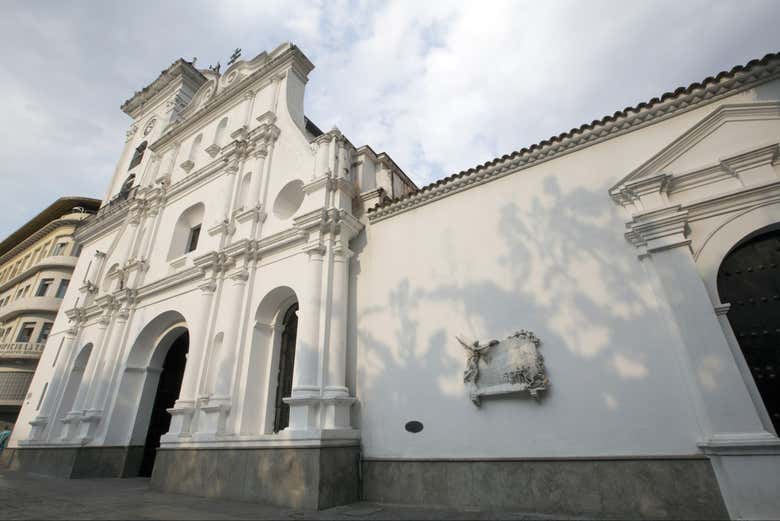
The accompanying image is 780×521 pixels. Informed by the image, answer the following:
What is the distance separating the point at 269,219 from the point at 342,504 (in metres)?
7.18

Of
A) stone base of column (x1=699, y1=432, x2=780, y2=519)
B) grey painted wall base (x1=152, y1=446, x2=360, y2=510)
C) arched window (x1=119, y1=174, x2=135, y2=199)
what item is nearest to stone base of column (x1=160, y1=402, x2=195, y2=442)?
grey painted wall base (x1=152, y1=446, x2=360, y2=510)

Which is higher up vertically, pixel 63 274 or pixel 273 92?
pixel 273 92

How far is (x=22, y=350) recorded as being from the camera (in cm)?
2033

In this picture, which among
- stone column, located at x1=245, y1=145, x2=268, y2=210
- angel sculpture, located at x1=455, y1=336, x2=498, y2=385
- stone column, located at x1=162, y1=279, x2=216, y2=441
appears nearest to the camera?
angel sculpture, located at x1=455, y1=336, x2=498, y2=385

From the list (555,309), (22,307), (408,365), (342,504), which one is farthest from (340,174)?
(22,307)

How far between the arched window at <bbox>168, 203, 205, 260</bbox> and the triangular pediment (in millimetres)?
12898

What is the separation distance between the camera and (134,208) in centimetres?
1539

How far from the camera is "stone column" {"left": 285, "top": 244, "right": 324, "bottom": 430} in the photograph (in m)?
7.27

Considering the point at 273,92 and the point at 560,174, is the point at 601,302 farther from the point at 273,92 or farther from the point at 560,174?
the point at 273,92

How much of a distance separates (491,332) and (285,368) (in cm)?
523

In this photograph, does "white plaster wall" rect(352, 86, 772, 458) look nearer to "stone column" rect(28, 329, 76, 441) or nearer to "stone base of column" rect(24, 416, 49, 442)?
"stone column" rect(28, 329, 76, 441)

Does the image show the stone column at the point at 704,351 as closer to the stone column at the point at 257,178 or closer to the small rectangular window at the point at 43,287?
the stone column at the point at 257,178

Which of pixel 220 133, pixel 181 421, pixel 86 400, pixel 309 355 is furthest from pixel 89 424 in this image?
pixel 220 133

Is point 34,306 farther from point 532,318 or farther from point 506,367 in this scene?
point 532,318
